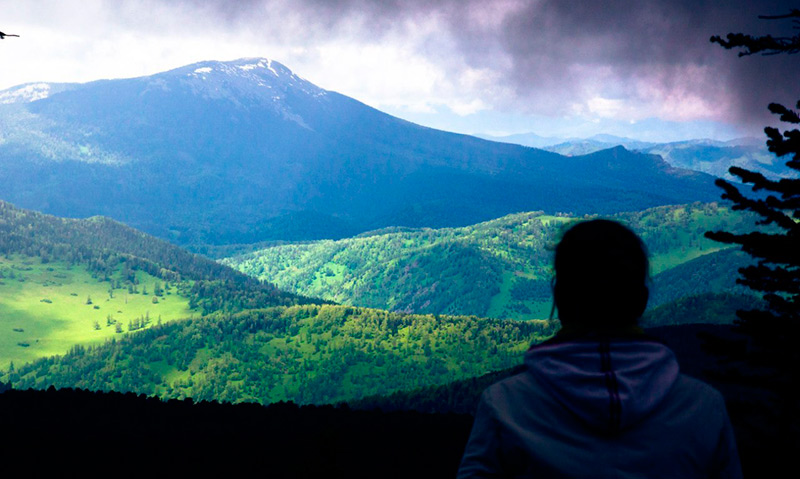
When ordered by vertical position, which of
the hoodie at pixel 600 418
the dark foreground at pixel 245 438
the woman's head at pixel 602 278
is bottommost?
the dark foreground at pixel 245 438

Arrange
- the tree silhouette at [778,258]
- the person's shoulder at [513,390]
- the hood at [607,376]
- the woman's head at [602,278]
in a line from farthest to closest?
1. the tree silhouette at [778,258]
2. the woman's head at [602,278]
3. the person's shoulder at [513,390]
4. the hood at [607,376]

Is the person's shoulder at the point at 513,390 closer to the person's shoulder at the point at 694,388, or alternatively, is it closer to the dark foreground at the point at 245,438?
the person's shoulder at the point at 694,388

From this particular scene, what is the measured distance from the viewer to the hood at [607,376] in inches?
168

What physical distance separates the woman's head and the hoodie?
0.82 ft

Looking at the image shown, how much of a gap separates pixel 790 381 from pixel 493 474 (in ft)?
44.5

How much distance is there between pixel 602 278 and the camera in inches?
188

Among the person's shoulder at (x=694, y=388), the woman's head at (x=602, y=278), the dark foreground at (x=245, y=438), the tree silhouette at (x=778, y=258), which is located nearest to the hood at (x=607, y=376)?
the person's shoulder at (x=694, y=388)

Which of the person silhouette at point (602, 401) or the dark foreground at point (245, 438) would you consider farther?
the dark foreground at point (245, 438)

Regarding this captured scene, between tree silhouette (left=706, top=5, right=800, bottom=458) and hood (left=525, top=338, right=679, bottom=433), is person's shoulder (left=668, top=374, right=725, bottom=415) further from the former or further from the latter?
tree silhouette (left=706, top=5, right=800, bottom=458)

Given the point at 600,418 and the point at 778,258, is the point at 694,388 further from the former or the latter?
the point at 778,258

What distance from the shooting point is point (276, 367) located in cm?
19562

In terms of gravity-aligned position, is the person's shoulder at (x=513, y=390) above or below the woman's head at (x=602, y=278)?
below

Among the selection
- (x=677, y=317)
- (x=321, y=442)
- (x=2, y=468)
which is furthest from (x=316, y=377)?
(x=321, y=442)

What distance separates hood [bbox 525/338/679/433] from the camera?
428 centimetres
